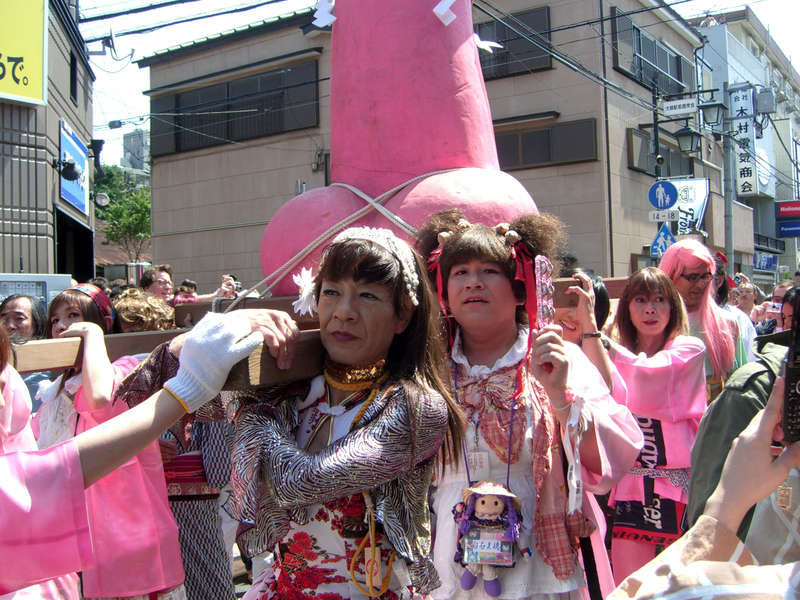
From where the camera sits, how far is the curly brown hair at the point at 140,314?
11.4 feet

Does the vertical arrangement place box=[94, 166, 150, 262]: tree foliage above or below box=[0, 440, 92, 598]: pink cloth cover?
above

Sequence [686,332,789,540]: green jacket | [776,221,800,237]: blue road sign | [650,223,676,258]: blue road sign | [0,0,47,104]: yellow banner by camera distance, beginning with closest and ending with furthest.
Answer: [686,332,789,540]: green jacket
[0,0,47,104]: yellow banner
[650,223,676,258]: blue road sign
[776,221,800,237]: blue road sign

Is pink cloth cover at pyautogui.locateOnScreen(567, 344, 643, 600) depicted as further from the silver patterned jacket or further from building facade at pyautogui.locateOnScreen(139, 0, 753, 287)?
building facade at pyautogui.locateOnScreen(139, 0, 753, 287)

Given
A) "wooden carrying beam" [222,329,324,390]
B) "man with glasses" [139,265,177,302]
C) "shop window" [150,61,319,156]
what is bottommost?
"wooden carrying beam" [222,329,324,390]

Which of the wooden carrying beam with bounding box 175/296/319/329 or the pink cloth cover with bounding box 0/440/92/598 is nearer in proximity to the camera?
the pink cloth cover with bounding box 0/440/92/598

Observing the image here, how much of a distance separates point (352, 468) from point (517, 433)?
78 cm

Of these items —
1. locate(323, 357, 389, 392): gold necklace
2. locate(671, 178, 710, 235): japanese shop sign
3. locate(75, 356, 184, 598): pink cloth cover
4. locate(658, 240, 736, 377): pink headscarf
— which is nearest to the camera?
locate(323, 357, 389, 392): gold necklace

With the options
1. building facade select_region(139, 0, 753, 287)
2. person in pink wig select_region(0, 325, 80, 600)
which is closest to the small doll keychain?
person in pink wig select_region(0, 325, 80, 600)

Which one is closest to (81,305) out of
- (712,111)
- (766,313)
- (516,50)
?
(766,313)

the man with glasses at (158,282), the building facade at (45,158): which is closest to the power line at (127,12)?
the building facade at (45,158)

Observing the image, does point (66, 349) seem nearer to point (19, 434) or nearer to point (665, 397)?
point (19, 434)

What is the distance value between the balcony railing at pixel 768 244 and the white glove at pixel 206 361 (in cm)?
2687

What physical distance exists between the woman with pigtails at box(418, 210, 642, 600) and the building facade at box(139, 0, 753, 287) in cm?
1134

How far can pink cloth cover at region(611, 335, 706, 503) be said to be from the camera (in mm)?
3111
